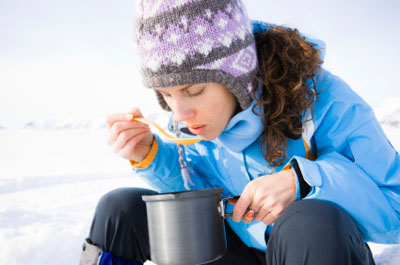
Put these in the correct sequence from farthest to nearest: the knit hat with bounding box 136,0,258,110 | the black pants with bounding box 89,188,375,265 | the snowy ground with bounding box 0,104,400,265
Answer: the snowy ground with bounding box 0,104,400,265 → the knit hat with bounding box 136,0,258,110 → the black pants with bounding box 89,188,375,265

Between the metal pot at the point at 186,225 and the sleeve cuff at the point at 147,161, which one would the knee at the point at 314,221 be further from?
the sleeve cuff at the point at 147,161

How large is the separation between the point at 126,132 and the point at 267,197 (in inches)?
27.2

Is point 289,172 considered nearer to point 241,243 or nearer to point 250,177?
point 250,177

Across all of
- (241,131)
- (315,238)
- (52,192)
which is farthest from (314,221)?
(52,192)

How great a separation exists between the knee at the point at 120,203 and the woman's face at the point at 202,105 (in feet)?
1.38

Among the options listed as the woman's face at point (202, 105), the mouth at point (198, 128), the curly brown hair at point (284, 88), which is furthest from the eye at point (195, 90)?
the curly brown hair at point (284, 88)

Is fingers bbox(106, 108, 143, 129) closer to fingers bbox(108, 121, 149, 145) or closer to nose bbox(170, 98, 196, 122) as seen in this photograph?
fingers bbox(108, 121, 149, 145)

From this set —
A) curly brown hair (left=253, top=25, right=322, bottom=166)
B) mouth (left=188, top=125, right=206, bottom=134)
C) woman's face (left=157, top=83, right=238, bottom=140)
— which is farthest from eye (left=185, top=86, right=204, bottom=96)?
curly brown hair (left=253, top=25, right=322, bottom=166)

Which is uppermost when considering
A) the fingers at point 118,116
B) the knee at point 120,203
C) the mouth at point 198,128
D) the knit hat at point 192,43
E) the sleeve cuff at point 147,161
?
the knit hat at point 192,43

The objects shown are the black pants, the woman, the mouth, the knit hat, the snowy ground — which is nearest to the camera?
the black pants

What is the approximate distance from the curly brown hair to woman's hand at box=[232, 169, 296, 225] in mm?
278

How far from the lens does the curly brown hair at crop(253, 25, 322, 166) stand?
122 centimetres

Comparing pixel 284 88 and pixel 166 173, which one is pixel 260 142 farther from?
pixel 166 173

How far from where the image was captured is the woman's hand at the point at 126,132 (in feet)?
4.29
